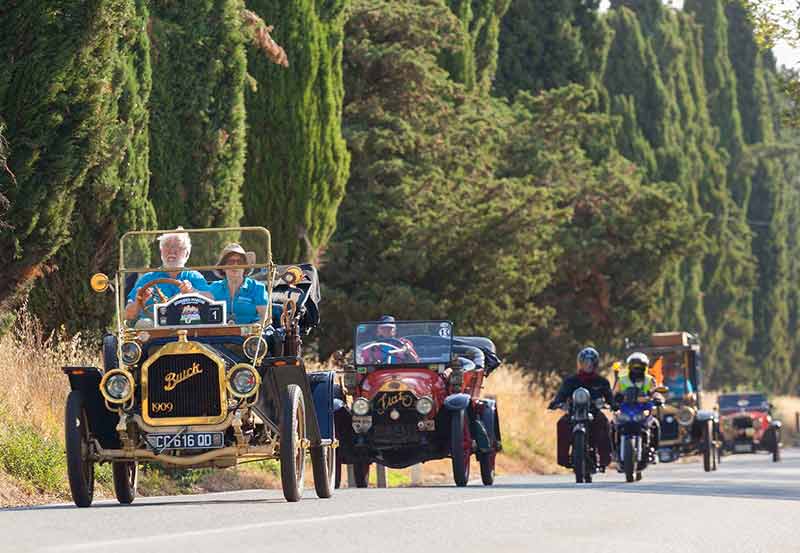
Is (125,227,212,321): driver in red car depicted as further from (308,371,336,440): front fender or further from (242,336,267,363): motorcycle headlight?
(308,371,336,440): front fender

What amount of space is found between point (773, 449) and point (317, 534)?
1454 inches

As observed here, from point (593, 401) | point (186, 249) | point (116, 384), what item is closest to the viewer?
point (116, 384)

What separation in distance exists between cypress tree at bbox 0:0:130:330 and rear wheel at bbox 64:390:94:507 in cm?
485

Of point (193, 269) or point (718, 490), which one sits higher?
point (193, 269)

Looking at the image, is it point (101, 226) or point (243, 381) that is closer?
point (243, 381)

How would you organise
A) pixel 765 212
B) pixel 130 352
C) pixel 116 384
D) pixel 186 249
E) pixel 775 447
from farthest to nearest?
pixel 765 212 → pixel 775 447 → pixel 186 249 → pixel 130 352 → pixel 116 384

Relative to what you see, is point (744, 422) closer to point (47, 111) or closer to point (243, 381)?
point (47, 111)

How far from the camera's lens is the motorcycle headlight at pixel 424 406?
2158cm

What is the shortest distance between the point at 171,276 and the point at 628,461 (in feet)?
37.4

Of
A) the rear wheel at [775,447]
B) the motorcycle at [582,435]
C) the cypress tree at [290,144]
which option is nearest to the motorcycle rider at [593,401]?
the motorcycle at [582,435]

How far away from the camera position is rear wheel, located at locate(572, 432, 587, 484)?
2439cm

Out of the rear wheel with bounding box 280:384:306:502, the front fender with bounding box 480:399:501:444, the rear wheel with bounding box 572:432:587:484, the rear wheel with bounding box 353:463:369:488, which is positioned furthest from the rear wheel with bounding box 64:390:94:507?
the rear wheel with bounding box 572:432:587:484

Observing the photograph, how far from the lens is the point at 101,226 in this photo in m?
23.3

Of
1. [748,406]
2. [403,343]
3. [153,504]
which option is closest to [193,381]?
[153,504]
